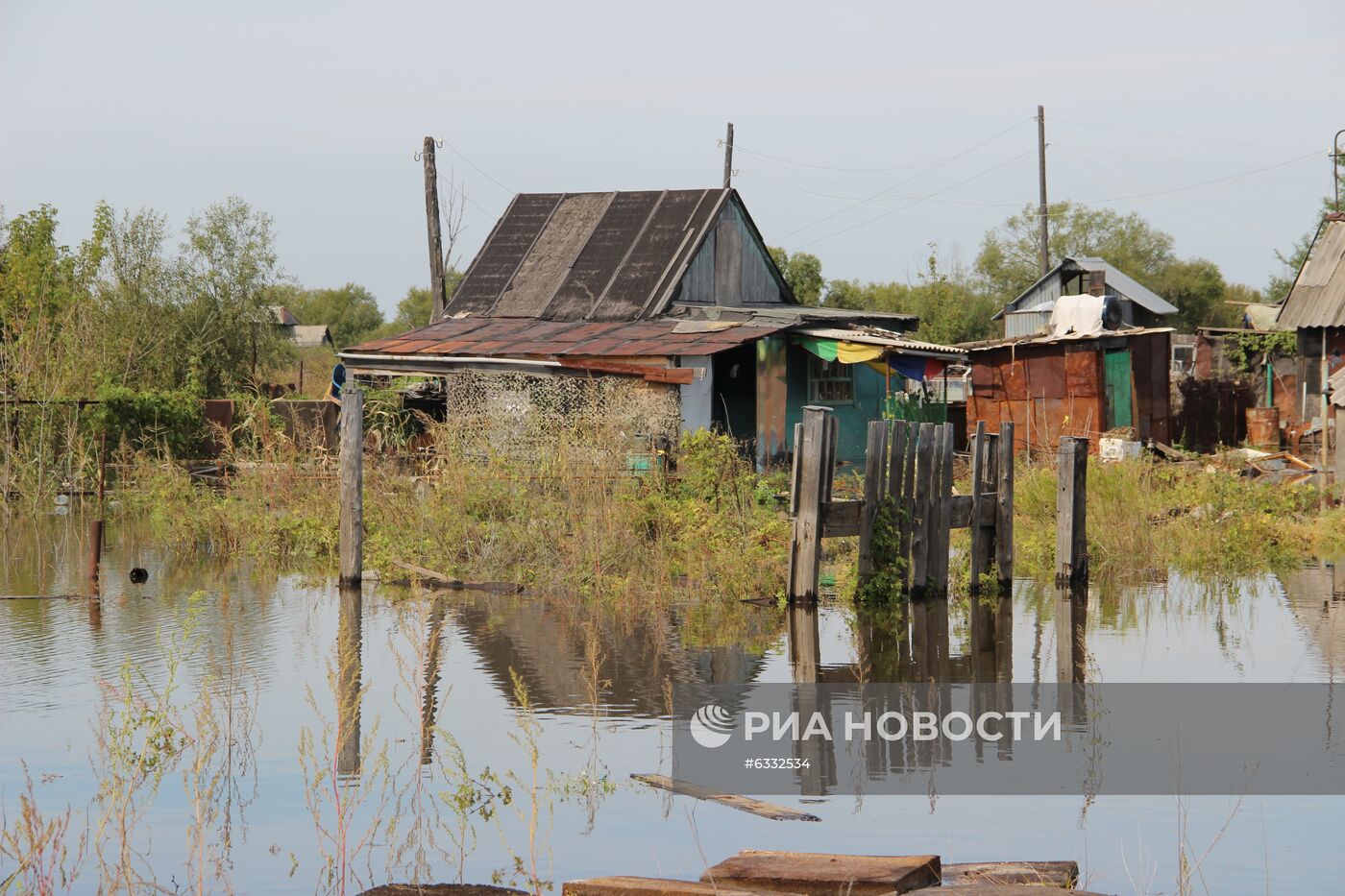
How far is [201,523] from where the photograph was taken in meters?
17.0

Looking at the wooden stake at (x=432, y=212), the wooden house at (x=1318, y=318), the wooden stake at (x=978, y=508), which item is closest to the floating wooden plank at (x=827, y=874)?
the wooden stake at (x=978, y=508)

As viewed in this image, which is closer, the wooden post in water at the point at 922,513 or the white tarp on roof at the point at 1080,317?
the wooden post in water at the point at 922,513

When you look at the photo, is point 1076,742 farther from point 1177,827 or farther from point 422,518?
point 422,518

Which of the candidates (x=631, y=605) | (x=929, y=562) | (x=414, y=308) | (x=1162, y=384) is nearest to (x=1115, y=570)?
(x=929, y=562)

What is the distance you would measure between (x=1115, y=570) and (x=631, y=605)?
16.7 feet

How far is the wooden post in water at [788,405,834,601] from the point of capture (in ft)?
36.7

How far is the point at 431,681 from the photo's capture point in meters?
9.52

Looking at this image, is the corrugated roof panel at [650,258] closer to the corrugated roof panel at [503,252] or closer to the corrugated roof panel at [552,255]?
the corrugated roof panel at [552,255]

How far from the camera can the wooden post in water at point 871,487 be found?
11391 millimetres

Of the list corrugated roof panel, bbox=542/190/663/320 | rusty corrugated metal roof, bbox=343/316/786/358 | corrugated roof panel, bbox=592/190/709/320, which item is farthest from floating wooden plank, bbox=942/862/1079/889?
corrugated roof panel, bbox=542/190/663/320

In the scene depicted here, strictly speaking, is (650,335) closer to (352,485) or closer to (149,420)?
(149,420)

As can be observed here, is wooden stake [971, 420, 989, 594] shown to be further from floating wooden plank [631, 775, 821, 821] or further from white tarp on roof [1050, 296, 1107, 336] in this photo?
white tarp on roof [1050, 296, 1107, 336]

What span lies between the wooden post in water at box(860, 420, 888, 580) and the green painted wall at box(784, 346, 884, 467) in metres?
12.8

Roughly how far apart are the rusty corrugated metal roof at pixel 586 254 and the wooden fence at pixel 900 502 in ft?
47.4
